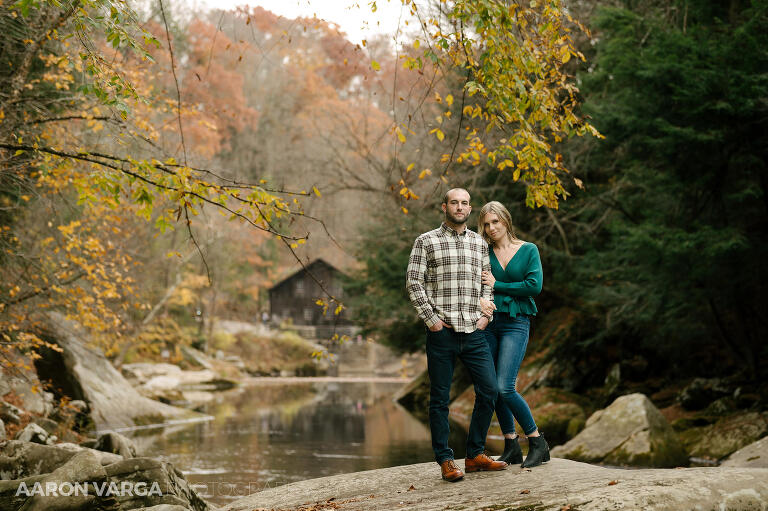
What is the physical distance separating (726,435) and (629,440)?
161 centimetres

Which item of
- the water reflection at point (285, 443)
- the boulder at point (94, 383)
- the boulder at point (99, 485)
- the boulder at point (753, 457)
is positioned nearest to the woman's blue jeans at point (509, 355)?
the boulder at point (99, 485)

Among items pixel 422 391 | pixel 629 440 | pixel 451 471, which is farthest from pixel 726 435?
pixel 422 391

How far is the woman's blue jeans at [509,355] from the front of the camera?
6.21 metres

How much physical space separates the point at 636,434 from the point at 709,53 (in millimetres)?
5991

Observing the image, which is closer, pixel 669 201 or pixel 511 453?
pixel 511 453

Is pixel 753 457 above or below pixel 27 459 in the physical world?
below

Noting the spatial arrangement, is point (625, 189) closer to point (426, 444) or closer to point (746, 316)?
point (746, 316)

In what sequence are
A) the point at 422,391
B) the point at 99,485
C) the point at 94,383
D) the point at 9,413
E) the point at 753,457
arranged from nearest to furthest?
the point at 99,485, the point at 753,457, the point at 9,413, the point at 94,383, the point at 422,391

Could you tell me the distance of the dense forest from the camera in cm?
1279

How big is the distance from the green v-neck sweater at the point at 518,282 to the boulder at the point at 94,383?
11807 mm

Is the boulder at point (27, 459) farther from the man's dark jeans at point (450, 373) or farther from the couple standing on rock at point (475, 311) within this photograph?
the couple standing on rock at point (475, 311)

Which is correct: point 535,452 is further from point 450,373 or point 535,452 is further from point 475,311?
point 475,311

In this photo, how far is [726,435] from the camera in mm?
12797

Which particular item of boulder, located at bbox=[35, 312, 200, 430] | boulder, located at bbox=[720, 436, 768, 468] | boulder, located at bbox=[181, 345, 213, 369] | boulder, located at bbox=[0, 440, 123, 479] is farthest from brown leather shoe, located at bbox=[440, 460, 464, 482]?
boulder, located at bbox=[181, 345, 213, 369]
